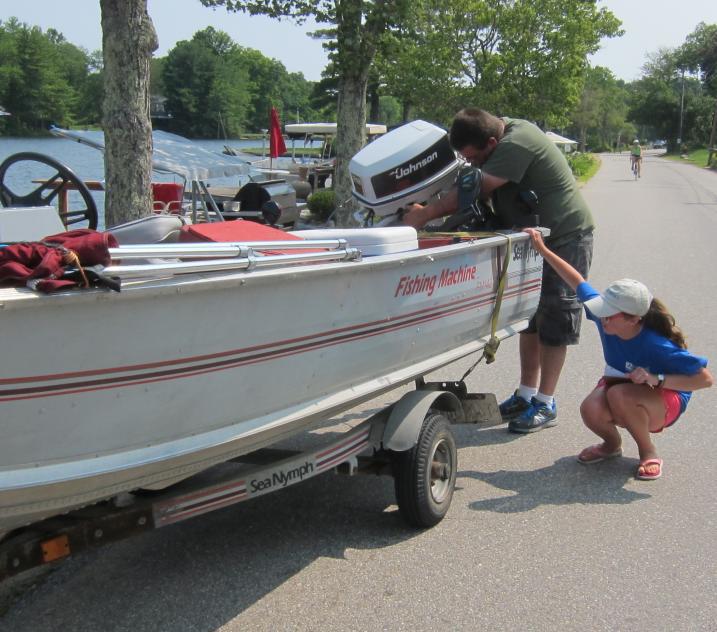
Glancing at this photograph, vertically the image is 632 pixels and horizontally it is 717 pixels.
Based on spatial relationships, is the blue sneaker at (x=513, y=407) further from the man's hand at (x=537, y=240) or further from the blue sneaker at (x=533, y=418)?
the man's hand at (x=537, y=240)

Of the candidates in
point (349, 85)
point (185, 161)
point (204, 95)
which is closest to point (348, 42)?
point (349, 85)

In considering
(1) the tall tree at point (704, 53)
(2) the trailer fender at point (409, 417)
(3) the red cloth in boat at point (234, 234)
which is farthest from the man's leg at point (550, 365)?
(1) the tall tree at point (704, 53)

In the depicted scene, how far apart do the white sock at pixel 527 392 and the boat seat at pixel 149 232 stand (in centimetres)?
273

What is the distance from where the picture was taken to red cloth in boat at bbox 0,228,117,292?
240cm

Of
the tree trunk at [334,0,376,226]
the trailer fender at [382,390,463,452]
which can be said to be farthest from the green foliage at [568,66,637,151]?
the trailer fender at [382,390,463,452]

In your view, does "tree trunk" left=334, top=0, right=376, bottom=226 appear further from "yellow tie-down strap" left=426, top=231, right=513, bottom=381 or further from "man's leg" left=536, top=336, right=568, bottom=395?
"yellow tie-down strap" left=426, top=231, right=513, bottom=381

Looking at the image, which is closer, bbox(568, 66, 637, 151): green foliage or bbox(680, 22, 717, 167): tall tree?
bbox(568, 66, 637, 151): green foliage

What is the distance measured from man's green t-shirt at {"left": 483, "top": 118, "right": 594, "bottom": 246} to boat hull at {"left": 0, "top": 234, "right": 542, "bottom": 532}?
54.0 inches

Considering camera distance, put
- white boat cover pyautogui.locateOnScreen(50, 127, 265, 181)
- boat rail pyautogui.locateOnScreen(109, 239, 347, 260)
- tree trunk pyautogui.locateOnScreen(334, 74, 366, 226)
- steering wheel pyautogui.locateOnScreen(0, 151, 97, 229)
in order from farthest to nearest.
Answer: tree trunk pyautogui.locateOnScreen(334, 74, 366, 226) < white boat cover pyautogui.locateOnScreen(50, 127, 265, 181) < steering wheel pyautogui.locateOnScreen(0, 151, 97, 229) < boat rail pyautogui.locateOnScreen(109, 239, 347, 260)

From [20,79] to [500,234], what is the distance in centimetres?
5645

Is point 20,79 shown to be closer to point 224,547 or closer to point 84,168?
point 84,168

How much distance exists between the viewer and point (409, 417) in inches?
153

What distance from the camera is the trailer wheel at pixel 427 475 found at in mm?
3814

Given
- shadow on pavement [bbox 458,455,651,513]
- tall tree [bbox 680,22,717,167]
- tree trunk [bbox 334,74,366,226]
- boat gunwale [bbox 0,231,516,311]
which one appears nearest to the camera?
boat gunwale [bbox 0,231,516,311]
